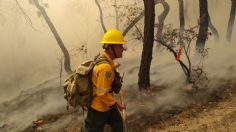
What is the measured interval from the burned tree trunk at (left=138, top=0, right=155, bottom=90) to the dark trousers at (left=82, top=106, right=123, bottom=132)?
2.89 m

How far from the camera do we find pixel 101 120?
13.8 feet

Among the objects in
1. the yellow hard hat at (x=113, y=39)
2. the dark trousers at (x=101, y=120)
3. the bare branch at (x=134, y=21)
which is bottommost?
the dark trousers at (x=101, y=120)

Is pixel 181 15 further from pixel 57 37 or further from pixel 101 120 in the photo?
pixel 101 120

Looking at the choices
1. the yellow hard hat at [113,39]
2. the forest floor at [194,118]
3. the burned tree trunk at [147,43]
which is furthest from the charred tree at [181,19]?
the yellow hard hat at [113,39]

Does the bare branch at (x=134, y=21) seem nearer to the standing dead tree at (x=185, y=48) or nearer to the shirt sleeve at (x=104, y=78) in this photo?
the standing dead tree at (x=185, y=48)

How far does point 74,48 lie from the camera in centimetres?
872

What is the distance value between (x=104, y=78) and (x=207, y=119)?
8.50ft

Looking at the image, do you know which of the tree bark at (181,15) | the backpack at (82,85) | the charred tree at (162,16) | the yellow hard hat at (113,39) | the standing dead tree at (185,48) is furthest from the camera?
the charred tree at (162,16)

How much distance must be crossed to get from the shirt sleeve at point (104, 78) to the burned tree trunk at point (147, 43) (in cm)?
309

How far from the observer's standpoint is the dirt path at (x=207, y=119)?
18.3 ft

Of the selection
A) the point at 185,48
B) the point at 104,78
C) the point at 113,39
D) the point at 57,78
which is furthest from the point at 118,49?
the point at 57,78

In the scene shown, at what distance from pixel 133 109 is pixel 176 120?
36.1 inches

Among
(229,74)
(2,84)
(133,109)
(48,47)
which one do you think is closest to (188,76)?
(229,74)

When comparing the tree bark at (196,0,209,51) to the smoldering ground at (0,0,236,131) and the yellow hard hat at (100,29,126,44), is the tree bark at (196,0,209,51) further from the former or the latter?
the yellow hard hat at (100,29,126,44)
